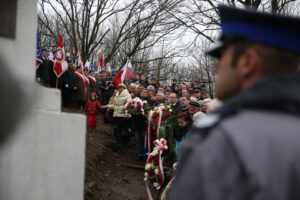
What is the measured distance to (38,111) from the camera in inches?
115

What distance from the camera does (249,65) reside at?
114 cm

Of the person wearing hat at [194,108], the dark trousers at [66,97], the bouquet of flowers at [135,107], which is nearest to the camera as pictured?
the person wearing hat at [194,108]

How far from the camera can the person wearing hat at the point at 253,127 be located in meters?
0.94

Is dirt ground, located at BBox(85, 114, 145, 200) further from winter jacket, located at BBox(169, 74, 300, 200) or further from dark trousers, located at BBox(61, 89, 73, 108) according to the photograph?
winter jacket, located at BBox(169, 74, 300, 200)

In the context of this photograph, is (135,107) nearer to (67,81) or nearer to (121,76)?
(121,76)

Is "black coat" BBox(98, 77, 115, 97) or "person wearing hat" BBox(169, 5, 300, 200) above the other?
"black coat" BBox(98, 77, 115, 97)

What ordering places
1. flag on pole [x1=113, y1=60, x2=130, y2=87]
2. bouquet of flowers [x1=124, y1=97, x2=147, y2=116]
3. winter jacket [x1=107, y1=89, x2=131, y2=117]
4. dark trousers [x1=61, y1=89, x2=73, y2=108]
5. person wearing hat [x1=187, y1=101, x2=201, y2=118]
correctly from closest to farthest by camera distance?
person wearing hat [x1=187, y1=101, x2=201, y2=118] < bouquet of flowers [x1=124, y1=97, x2=147, y2=116] < winter jacket [x1=107, y1=89, x2=131, y2=117] < dark trousers [x1=61, y1=89, x2=73, y2=108] < flag on pole [x1=113, y1=60, x2=130, y2=87]

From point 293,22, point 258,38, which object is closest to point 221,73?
point 258,38

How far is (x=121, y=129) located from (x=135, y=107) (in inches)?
54.1

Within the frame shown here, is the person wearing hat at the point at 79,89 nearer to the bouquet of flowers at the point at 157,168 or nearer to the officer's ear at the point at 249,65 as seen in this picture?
the bouquet of flowers at the point at 157,168

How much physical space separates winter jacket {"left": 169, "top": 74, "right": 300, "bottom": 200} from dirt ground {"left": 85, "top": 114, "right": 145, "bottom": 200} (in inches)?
174

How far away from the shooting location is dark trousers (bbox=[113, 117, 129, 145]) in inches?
386

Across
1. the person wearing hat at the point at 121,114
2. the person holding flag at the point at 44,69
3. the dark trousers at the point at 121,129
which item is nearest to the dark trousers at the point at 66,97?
the person holding flag at the point at 44,69

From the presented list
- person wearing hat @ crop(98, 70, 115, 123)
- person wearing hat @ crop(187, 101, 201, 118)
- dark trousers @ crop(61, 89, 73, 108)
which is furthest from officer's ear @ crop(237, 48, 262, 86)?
person wearing hat @ crop(98, 70, 115, 123)
